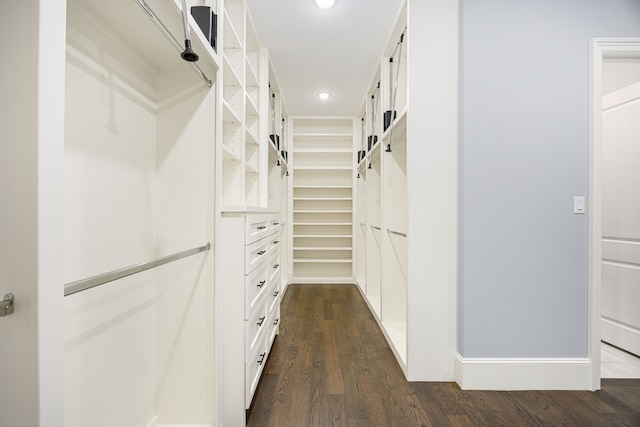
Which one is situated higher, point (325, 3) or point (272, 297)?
point (325, 3)

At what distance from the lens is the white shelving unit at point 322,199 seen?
17.1 feet

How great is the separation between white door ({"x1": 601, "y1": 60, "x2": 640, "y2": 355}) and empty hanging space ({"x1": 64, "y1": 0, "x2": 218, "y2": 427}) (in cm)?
301

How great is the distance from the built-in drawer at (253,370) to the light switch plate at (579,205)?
2061mm

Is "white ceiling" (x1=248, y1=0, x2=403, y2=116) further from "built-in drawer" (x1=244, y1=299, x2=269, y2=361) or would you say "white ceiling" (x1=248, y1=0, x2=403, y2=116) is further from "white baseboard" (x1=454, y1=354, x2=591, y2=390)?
"white baseboard" (x1=454, y1=354, x2=591, y2=390)

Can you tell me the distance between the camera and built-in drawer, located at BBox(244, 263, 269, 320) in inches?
64.1

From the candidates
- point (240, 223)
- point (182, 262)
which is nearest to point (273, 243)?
point (240, 223)

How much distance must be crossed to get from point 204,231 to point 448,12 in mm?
1972

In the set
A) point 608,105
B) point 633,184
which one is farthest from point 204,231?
point 608,105

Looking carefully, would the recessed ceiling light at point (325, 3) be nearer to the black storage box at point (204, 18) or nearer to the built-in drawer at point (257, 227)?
the black storage box at point (204, 18)

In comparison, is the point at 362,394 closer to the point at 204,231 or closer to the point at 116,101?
the point at 204,231

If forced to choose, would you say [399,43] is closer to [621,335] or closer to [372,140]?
[372,140]

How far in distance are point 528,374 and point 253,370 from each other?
5.31 ft

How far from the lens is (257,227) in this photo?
1.93 m

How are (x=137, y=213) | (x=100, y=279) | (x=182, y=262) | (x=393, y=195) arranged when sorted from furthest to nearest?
1. (x=393, y=195)
2. (x=182, y=262)
3. (x=137, y=213)
4. (x=100, y=279)
